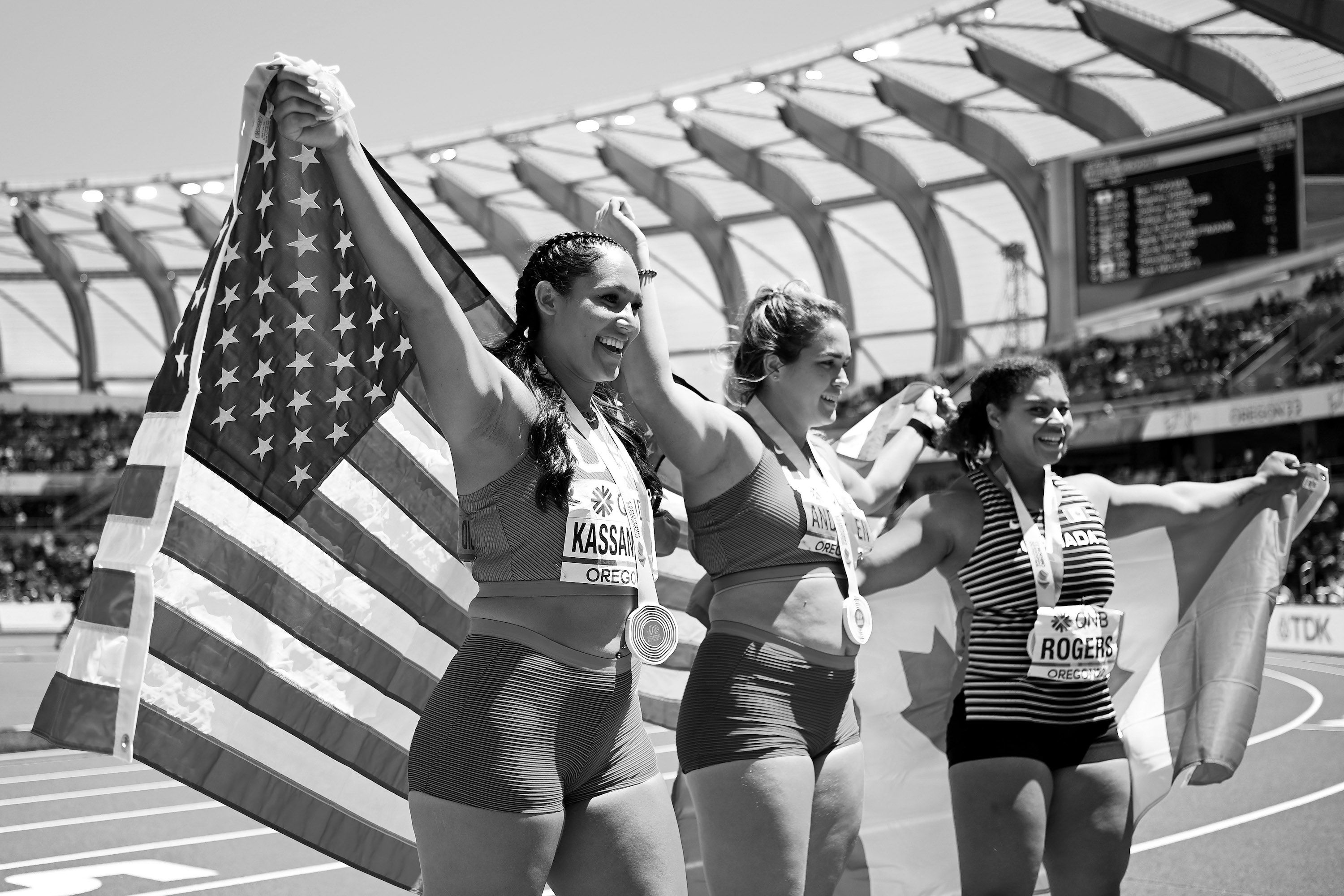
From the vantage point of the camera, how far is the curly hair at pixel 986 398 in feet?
14.1

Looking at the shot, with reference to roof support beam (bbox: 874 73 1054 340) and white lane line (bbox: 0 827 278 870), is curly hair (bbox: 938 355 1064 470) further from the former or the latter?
roof support beam (bbox: 874 73 1054 340)

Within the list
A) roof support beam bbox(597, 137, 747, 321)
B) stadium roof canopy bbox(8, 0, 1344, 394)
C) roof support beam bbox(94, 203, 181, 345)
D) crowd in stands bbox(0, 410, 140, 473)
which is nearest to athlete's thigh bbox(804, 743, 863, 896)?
stadium roof canopy bbox(8, 0, 1344, 394)

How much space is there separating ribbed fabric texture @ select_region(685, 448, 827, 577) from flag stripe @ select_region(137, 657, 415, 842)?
47.4 inches

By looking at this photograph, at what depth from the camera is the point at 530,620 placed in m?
2.83

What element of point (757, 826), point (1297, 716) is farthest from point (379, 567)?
point (1297, 716)

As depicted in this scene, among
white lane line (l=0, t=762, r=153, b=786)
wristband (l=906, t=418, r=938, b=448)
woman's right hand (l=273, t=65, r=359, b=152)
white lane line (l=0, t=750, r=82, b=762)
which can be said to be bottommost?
white lane line (l=0, t=750, r=82, b=762)

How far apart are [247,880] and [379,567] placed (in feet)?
12.6

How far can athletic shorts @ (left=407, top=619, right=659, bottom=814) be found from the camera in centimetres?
273

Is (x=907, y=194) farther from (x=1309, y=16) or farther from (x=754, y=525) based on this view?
(x=754, y=525)

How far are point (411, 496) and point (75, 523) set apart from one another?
162 feet

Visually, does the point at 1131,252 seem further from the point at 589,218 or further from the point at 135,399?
the point at 135,399

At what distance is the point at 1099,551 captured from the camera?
13.6 feet

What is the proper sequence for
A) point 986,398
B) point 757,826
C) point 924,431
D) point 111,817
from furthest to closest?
point 111,817 < point 924,431 < point 986,398 < point 757,826

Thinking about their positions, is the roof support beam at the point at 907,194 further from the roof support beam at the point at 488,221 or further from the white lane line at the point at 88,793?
the white lane line at the point at 88,793
